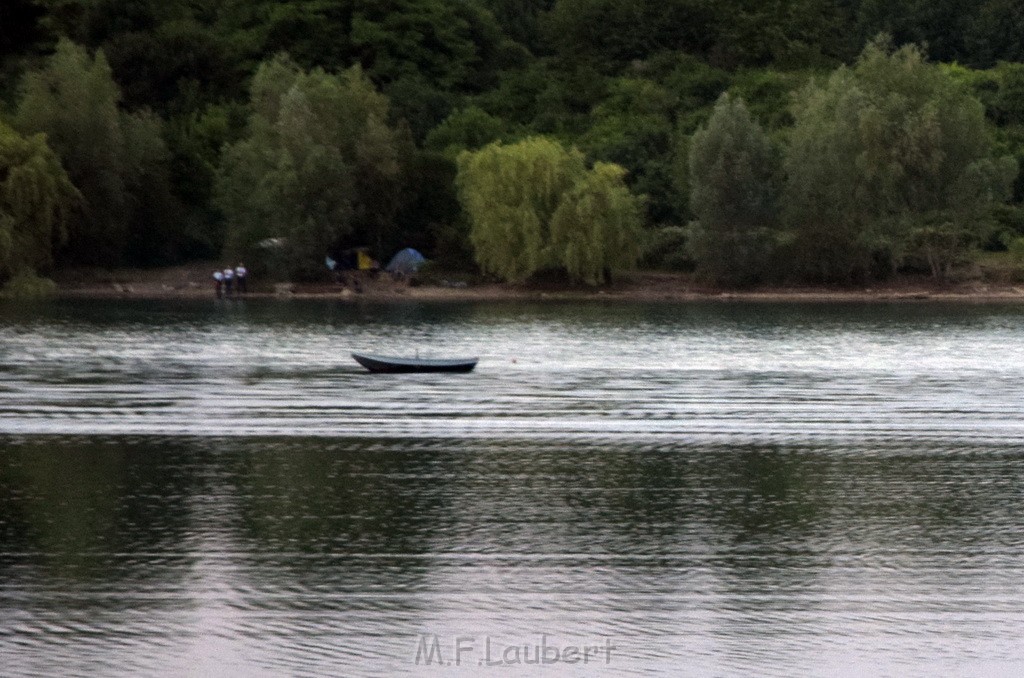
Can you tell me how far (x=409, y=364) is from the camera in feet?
192

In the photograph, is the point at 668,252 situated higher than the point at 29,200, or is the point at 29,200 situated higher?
the point at 29,200

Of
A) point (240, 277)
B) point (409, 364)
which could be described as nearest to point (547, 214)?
point (240, 277)

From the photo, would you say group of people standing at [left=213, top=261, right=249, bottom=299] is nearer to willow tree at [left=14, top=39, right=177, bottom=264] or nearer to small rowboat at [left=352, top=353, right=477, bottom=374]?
willow tree at [left=14, top=39, right=177, bottom=264]

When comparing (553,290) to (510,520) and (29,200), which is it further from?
(510,520)

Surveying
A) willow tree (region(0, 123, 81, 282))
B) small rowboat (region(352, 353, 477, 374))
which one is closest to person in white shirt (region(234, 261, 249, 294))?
willow tree (region(0, 123, 81, 282))

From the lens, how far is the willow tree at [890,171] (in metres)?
110

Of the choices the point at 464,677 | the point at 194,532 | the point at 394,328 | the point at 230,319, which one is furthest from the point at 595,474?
the point at 230,319

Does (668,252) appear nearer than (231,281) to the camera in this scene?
No

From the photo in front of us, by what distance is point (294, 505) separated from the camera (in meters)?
32.8

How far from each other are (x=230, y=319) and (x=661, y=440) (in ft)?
164

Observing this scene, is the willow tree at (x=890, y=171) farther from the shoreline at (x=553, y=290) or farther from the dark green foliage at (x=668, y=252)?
the dark green foliage at (x=668, y=252)

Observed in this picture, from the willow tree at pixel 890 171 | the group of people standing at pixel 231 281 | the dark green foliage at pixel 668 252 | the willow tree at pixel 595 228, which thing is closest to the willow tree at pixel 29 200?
the group of people standing at pixel 231 281

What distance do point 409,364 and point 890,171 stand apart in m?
57.3

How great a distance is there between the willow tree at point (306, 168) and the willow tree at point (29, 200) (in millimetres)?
11545
